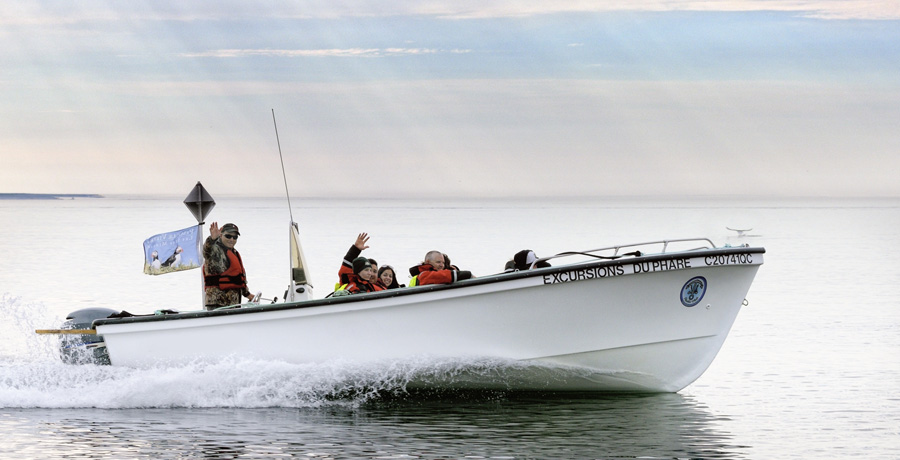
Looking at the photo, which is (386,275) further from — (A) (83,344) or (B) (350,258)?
(A) (83,344)

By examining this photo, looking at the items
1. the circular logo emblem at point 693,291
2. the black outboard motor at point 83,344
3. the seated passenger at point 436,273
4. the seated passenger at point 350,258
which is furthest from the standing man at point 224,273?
the circular logo emblem at point 693,291

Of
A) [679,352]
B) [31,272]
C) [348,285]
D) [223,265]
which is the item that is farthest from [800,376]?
[31,272]

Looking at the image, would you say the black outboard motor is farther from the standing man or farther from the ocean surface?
the standing man

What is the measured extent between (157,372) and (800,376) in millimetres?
7833

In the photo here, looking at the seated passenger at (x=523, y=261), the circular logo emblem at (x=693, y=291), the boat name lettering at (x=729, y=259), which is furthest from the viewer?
the seated passenger at (x=523, y=261)

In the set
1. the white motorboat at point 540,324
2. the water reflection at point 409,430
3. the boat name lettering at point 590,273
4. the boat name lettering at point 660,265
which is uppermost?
the boat name lettering at point 660,265

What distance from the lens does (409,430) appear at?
11.0 meters

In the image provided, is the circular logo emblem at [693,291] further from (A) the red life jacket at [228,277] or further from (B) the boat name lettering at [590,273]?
(A) the red life jacket at [228,277]

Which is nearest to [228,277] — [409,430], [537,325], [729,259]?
[409,430]

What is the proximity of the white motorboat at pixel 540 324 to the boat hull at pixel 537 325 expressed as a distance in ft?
0.03

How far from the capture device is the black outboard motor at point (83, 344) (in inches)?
518

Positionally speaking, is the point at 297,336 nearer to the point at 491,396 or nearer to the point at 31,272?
the point at 491,396

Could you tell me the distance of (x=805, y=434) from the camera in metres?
11.0

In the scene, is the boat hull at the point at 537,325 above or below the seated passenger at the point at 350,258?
below
